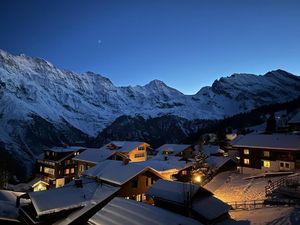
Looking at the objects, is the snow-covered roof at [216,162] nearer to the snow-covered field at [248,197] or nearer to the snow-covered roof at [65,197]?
the snow-covered field at [248,197]

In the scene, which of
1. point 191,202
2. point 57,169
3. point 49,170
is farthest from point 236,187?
point 49,170

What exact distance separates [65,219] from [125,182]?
35.9ft

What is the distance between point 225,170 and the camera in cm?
6244

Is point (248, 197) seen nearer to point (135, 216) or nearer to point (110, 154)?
point (135, 216)

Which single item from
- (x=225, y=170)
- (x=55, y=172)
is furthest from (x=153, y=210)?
(x=55, y=172)

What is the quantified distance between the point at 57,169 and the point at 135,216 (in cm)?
5306

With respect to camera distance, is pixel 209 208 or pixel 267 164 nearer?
pixel 209 208

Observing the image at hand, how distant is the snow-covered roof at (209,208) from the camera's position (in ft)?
88.2

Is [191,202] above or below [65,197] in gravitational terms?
above

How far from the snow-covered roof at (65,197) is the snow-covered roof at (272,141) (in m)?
31.1

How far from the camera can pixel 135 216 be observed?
24.4 meters

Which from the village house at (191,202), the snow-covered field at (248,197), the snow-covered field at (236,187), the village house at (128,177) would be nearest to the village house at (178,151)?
the snow-covered field at (248,197)

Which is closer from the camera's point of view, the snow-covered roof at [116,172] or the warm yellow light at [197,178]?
the snow-covered roof at [116,172]

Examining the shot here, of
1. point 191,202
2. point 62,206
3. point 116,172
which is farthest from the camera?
point 116,172
